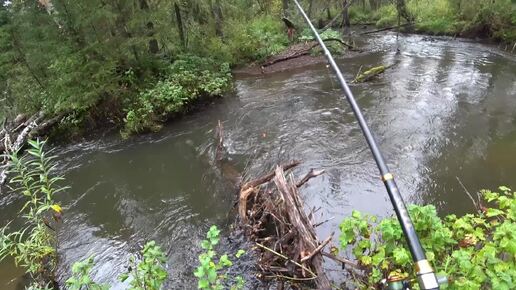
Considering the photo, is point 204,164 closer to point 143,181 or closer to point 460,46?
point 143,181

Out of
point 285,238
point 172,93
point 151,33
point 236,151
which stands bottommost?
point 236,151

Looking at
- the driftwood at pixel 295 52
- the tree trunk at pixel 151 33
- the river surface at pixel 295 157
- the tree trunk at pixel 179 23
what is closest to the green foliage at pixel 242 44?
the driftwood at pixel 295 52

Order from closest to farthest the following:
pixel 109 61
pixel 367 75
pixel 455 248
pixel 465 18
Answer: pixel 455 248
pixel 109 61
pixel 367 75
pixel 465 18

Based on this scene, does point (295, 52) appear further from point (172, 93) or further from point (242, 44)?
point (172, 93)

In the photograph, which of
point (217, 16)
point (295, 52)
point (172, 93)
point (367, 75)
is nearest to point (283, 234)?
point (172, 93)

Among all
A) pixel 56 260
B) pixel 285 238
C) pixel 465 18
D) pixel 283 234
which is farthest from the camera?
pixel 465 18

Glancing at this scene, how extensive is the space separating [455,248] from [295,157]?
4772mm

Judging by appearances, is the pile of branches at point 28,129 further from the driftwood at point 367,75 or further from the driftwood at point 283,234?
the driftwood at point 367,75

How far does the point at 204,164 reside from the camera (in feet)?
27.5

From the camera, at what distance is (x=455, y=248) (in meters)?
3.35

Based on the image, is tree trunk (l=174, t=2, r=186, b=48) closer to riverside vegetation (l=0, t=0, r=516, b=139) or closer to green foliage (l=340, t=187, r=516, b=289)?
riverside vegetation (l=0, t=0, r=516, b=139)

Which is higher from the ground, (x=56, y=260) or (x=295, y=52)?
(x=56, y=260)

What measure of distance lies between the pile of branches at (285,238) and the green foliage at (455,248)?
1.71 feet

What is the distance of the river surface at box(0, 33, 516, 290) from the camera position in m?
6.15
